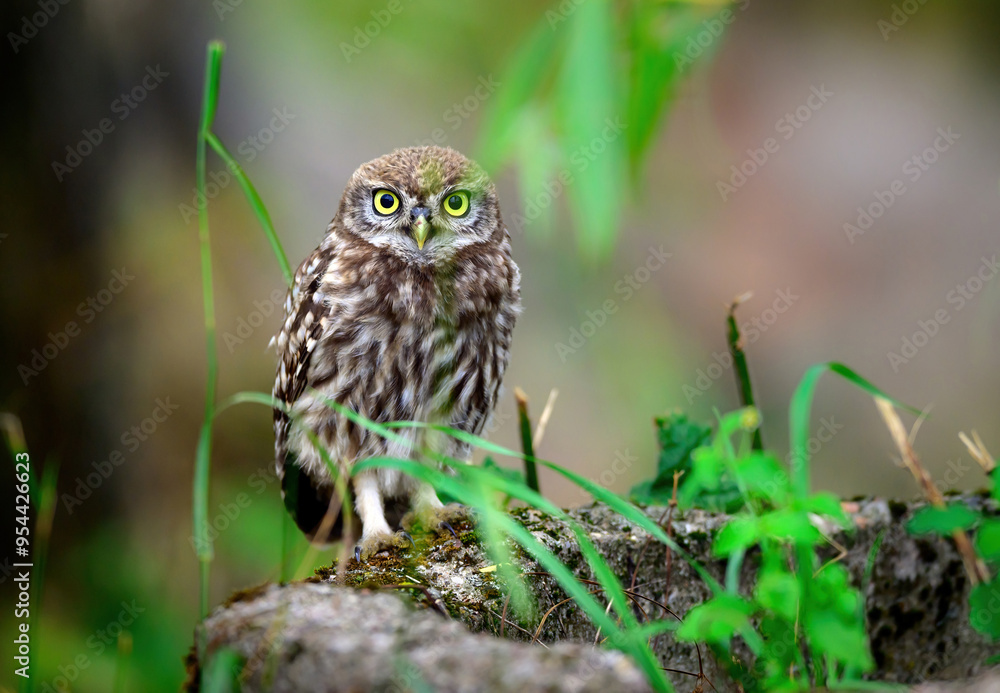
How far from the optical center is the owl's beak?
2.76 metres

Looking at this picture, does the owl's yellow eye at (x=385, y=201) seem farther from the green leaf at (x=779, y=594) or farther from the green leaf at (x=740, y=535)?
the green leaf at (x=779, y=594)

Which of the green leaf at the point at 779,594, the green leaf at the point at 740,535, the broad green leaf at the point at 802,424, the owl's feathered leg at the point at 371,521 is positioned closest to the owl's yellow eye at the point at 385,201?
the owl's feathered leg at the point at 371,521

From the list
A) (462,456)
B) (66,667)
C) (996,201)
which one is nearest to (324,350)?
(462,456)

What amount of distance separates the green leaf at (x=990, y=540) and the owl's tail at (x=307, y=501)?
2.13 meters

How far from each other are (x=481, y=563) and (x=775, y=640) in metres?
0.79

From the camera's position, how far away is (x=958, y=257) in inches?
244

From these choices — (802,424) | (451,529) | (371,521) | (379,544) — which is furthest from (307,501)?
(802,424)

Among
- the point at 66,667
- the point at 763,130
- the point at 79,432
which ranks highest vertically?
the point at 763,130

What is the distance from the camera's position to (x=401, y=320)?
2756 millimetres

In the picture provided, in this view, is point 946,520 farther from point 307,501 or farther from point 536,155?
point 307,501

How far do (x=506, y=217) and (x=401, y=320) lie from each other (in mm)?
4454

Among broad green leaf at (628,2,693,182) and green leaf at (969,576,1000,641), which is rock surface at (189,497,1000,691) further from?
broad green leaf at (628,2,693,182)

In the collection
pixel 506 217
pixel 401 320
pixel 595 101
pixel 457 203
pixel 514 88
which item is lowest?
pixel 401 320

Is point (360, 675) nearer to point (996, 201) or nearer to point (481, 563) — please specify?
point (481, 563)
